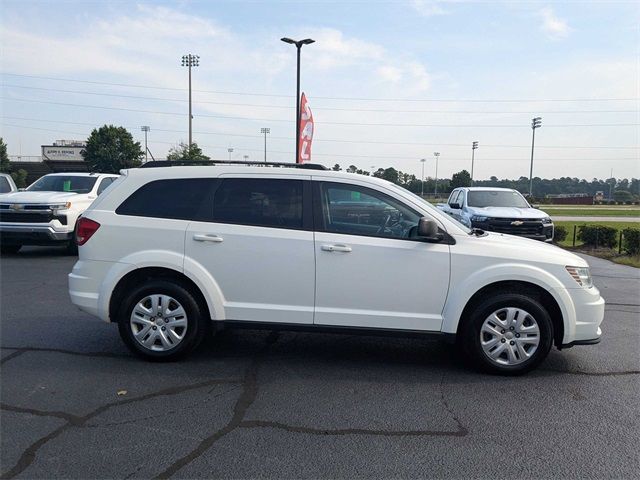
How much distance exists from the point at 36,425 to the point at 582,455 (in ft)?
12.1

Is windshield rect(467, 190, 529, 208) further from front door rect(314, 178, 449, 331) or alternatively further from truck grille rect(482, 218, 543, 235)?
front door rect(314, 178, 449, 331)

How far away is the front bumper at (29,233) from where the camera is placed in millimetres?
11359

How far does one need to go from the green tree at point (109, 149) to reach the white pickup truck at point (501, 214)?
62.0 meters

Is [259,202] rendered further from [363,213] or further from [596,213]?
[596,213]

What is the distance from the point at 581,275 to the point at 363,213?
6.79 ft

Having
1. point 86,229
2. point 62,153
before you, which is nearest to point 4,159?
point 62,153

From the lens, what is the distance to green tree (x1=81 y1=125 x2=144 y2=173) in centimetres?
6938

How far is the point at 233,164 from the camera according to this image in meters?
5.26

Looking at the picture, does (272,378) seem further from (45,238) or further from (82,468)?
(45,238)

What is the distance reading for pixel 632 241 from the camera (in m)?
→ 14.2

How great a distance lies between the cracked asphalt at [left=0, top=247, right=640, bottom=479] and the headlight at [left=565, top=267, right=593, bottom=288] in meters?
0.86

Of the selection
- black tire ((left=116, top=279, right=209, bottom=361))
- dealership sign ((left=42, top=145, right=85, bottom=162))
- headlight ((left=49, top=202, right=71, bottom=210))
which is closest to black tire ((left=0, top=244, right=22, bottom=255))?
headlight ((left=49, top=202, right=71, bottom=210))

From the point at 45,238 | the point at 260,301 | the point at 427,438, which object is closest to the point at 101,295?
the point at 260,301

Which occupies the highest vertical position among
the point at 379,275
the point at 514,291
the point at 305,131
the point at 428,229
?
the point at 305,131
